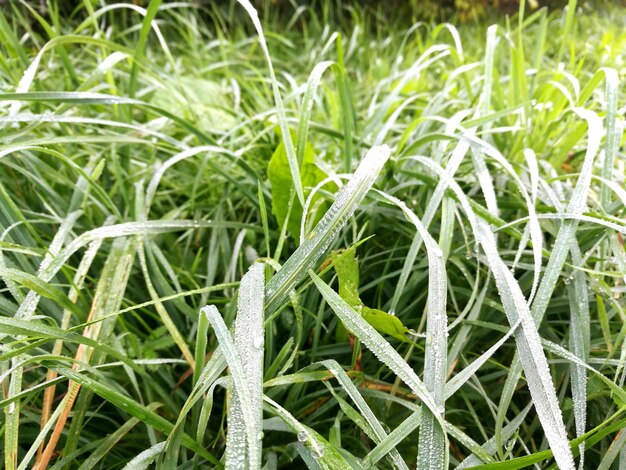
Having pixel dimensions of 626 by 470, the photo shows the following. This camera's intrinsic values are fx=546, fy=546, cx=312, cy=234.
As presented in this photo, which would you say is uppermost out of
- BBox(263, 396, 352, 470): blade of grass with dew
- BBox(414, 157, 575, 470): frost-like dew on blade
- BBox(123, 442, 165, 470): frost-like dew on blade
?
BBox(414, 157, 575, 470): frost-like dew on blade

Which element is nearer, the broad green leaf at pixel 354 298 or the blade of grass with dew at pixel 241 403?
the blade of grass with dew at pixel 241 403

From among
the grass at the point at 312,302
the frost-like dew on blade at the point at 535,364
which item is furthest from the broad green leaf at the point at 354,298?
the frost-like dew on blade at the point at 535,364

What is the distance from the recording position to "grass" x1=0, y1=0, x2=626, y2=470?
0.54 meters

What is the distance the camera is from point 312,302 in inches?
29.6

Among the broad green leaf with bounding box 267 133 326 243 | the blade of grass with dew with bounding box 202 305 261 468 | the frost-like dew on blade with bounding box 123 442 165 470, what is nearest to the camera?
the blade of grass with dew with bounding box 202 305 261 468

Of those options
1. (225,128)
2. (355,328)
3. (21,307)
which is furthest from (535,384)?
(225,128)

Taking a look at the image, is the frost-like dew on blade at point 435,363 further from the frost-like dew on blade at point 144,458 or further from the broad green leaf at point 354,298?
the frost-like dew on blade at point 144,458

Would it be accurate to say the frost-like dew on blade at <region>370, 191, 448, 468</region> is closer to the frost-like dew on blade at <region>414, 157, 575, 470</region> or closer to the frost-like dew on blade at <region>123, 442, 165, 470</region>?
the frost-like dew on blade at <region>414, 157, 575, 470</region>

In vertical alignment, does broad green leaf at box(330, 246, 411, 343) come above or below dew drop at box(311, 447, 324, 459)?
above

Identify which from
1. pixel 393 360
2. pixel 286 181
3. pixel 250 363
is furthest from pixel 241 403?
pixel 286 181

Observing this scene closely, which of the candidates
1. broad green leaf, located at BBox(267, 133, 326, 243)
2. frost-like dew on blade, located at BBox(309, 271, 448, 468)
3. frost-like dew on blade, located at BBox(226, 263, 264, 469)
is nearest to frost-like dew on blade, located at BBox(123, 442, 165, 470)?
frost-like dew on blade, located at BBox(226, 263, 264, 469)

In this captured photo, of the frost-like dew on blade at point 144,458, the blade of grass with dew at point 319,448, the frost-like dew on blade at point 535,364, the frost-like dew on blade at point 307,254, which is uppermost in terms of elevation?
the frost-like dew on blade at point 307,254

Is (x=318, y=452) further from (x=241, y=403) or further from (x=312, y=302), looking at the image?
(x=312, y=302)

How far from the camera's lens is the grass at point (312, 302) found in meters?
0.54
